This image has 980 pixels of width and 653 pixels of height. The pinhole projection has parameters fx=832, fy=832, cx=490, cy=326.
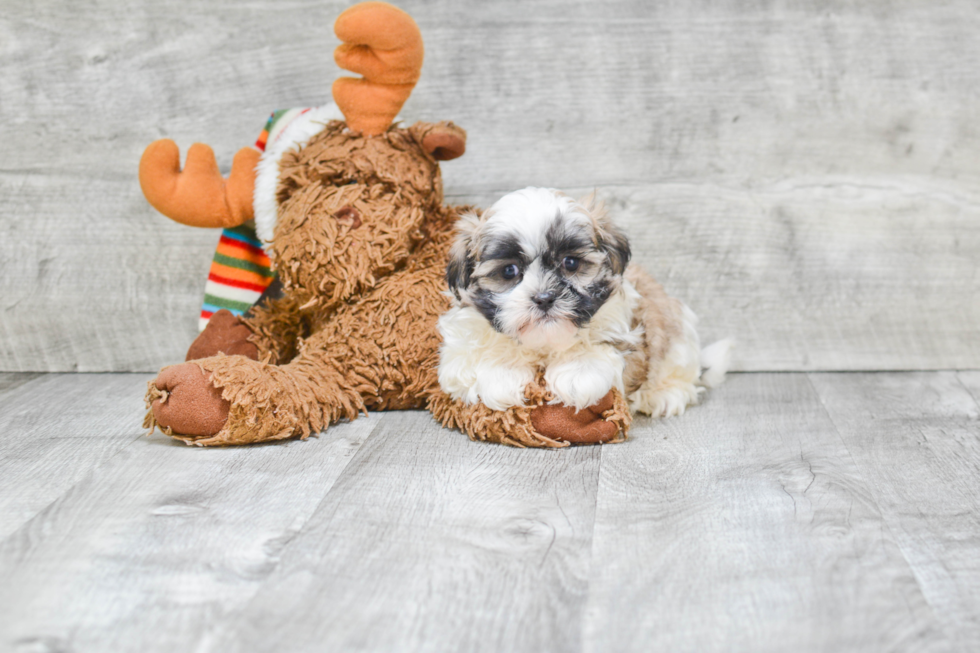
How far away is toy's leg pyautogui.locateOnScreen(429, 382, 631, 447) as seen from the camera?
1909 mm

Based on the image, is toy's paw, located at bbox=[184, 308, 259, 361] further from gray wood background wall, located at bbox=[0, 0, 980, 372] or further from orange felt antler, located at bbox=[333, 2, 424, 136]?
orange felt antler, located at bbox=[333, 2, 424, 136]

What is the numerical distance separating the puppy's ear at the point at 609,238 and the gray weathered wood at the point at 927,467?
0.68 meters

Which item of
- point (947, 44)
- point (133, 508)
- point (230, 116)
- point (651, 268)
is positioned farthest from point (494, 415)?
point (947, 44)

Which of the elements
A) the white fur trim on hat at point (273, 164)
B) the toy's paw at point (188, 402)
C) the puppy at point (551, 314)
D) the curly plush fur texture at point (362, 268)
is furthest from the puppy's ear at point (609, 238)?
the toy's paw at point (188, 402)

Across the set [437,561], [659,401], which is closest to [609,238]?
[659,401]

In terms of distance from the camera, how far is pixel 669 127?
258 cm

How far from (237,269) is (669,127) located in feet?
4.51

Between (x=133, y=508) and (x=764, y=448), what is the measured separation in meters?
1.36

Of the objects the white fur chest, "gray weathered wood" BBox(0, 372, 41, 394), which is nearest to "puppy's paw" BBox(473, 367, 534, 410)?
the white fur chest

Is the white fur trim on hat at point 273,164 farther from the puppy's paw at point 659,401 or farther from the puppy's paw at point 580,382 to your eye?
the puppy's paw at point 659,401

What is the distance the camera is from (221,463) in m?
1.83

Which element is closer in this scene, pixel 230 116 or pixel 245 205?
pixel 245 205

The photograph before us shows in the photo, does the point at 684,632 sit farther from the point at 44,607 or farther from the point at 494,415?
the point at 44,607

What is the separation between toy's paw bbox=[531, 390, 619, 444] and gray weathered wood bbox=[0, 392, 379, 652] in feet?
1.44
